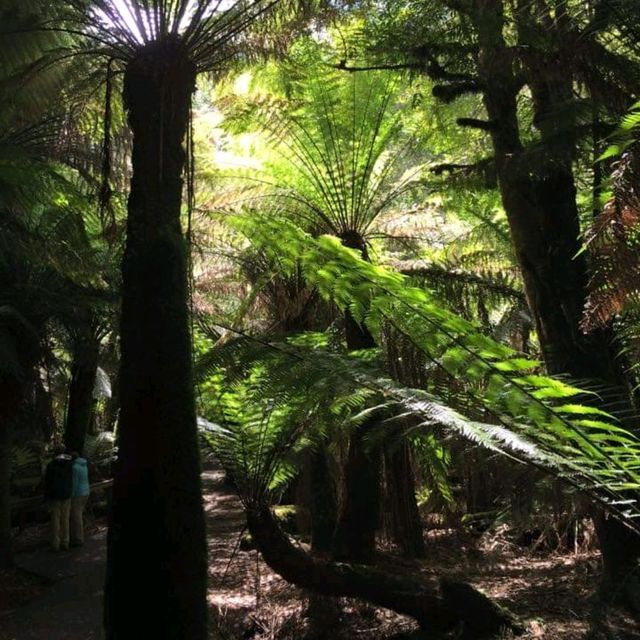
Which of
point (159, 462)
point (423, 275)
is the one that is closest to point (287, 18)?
point (423, 275)

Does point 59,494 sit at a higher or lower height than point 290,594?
higher

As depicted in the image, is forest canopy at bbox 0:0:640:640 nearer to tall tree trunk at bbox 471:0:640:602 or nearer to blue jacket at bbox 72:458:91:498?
tall tree trunk at bbox 471:0:640:602

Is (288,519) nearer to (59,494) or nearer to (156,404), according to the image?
(59,494)

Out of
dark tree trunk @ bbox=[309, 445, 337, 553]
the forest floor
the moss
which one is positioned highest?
dark tree trunk @ bbox=[309, 445, 337, 553]

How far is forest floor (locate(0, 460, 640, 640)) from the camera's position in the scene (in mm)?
3916

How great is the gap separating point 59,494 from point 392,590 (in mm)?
4943

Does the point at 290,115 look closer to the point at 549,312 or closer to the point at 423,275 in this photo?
the point at 423,275

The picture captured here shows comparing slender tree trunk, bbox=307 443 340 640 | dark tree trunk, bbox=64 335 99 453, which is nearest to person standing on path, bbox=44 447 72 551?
dark tree trunk, bbox=64 335 99 453

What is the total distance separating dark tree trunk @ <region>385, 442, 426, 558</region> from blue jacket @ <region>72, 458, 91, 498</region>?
13.0 feet

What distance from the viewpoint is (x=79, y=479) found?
762cm

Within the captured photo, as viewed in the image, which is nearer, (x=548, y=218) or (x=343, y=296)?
(x=343, y=296)

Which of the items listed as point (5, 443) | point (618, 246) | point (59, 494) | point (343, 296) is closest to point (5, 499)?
point (5, 443)

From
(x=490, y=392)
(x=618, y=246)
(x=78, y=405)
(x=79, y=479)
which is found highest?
(x=618, y=246)

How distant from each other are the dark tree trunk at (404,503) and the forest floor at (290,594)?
0.17 metres
